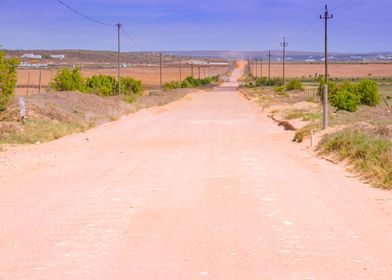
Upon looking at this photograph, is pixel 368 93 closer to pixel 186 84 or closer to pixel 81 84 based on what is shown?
pixel 81 84

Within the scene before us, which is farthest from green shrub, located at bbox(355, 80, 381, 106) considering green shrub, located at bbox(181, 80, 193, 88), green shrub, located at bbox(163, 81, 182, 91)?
green shrub, located at bbox(181, 80, 193, 88)

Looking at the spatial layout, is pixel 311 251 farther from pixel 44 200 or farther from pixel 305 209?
pixel 44 200

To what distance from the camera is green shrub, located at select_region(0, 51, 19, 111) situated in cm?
3123

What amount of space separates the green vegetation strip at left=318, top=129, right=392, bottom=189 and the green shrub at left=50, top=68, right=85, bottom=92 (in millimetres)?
37463

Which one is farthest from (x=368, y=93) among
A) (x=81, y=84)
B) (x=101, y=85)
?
(x=101, y=85)

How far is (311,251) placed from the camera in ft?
28.0

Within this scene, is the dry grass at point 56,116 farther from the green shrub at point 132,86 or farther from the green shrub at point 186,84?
the green shrub at point 186,84

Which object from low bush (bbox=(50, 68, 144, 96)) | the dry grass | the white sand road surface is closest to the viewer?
the white sand road surface

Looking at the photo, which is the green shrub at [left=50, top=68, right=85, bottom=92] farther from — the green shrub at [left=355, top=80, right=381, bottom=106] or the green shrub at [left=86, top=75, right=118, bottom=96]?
the green shrub at [left=355, top=80, right=381, bottom=106]

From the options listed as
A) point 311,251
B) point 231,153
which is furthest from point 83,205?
point 231,153

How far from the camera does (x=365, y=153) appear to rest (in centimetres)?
1684

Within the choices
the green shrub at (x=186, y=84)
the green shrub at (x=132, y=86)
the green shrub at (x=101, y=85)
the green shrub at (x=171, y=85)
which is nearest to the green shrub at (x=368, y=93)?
the green shrub at (x=101, y=85)

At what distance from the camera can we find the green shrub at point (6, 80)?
31234mm

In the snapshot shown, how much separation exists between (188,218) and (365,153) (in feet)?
25.0
